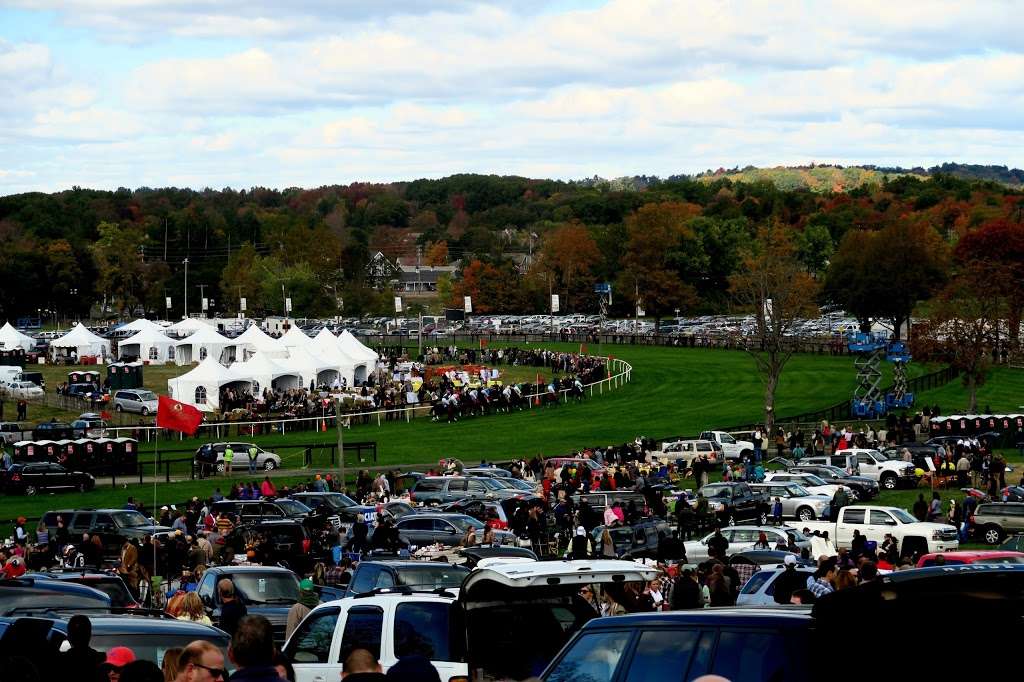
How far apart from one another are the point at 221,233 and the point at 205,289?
1413 inches

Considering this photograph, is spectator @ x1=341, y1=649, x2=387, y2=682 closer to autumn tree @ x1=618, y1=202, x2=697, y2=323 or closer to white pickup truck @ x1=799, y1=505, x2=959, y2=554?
white pickup truck @ x1=799, y1=505, x2=959, y2=554

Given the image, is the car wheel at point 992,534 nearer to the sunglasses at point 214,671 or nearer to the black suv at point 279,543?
→ the black suv at point 279,543

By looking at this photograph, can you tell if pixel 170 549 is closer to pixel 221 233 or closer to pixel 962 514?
pixel 962 514

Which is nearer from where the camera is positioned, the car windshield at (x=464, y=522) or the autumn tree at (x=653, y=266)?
the car windshield at (x=464, y=522)

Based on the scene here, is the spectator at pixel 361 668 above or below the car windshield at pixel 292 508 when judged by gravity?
above

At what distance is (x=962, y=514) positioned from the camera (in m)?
32.8

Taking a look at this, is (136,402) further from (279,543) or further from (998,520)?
(998,520)

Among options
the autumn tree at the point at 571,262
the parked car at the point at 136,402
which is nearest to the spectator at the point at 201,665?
the parked car at the point at 136,402

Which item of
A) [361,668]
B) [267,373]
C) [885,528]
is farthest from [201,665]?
[267,373]

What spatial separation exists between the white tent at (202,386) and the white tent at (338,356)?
6414 millimetres

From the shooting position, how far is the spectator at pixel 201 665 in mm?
7223

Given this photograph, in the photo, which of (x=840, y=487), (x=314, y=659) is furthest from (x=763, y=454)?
(x=314, y=659)

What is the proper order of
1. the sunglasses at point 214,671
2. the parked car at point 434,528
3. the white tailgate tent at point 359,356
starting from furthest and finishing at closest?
the white tailgate tent at point 359,356
the parked car at point 434,528
the sunglasses at point 214,671

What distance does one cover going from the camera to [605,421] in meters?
60.5
